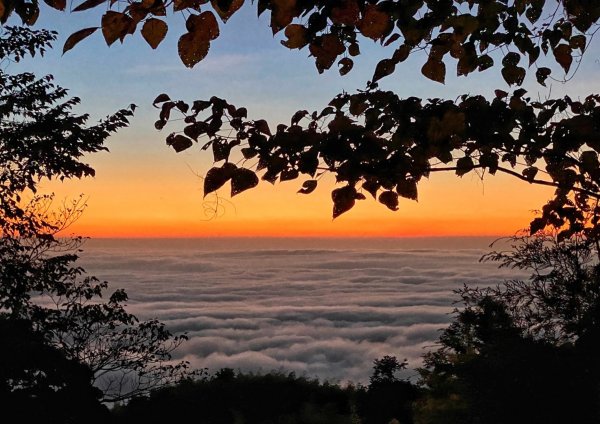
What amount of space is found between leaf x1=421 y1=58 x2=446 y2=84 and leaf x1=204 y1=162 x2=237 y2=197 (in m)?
1.12

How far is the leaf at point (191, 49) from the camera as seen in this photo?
263 centimetres

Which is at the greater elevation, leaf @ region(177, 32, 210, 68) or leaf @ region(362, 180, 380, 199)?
leaf @ region(177, 32, 210, 68)

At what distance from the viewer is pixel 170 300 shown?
6471 inches

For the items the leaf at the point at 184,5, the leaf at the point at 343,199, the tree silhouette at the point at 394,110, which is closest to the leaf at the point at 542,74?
the tree silhouette at the point at 394,110

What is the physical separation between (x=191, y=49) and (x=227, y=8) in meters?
0.22

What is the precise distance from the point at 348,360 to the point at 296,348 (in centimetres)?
1238

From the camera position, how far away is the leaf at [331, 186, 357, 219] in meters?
3.56

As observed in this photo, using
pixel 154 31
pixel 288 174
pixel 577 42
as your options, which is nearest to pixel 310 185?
pixel 288 174

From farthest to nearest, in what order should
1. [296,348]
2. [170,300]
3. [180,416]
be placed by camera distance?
[170,300] → [296,348] → [180,416]

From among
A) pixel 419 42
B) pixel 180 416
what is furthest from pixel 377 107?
pixel 180 416

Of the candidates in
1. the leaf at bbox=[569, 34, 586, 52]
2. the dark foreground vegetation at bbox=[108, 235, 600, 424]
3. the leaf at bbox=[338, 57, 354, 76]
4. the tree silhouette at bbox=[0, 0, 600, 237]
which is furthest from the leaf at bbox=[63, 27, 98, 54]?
the dark foreground vegetation at bbox=[108, 235, 600, 424]

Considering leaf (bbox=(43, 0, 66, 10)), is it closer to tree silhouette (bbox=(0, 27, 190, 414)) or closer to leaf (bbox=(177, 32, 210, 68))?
leaf (bbox=(177, 32, 210, 68))

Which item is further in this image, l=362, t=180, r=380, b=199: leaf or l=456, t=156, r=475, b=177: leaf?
l=456, t=156, r=475, b=177: leaf

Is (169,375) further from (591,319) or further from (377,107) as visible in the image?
(377,107)
